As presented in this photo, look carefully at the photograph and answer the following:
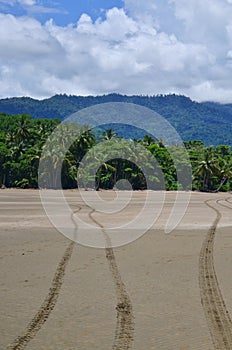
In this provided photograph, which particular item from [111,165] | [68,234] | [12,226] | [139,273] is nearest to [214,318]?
[139,273]

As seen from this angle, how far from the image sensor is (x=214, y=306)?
910cm

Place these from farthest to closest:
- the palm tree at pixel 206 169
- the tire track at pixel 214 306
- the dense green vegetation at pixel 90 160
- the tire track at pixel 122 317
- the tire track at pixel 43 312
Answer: the palm tree at pixel 206 169
the dense green vegetation at pixel 90 160
the tire track at pixel 214 306
the tire track at pixel 122 317
the tire track at pixel 43 312

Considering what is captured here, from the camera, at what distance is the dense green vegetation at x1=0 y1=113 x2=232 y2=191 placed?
6819cm

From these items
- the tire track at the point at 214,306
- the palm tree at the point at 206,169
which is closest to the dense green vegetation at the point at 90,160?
the palm tree at the point at 206,169

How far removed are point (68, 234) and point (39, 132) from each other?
189 feet

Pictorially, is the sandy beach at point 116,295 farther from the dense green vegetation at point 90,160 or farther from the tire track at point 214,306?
the dense green vegetation at point 90,160

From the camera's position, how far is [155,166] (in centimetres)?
7800

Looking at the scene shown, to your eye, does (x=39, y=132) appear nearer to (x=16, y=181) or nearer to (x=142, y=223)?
(x=16, y=181)

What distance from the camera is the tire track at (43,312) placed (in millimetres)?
7027

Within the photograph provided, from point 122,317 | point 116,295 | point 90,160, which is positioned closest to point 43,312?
point 122,317

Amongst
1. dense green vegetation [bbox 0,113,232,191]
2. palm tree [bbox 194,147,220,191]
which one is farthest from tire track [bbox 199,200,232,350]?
palm tree [bbox 194,147,220,191]

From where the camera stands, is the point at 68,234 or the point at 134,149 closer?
the point at 68,234

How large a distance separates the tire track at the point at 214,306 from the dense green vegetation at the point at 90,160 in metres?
52.1

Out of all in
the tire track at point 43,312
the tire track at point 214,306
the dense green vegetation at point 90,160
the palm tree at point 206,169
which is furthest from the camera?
the palm tree at point 206,169
